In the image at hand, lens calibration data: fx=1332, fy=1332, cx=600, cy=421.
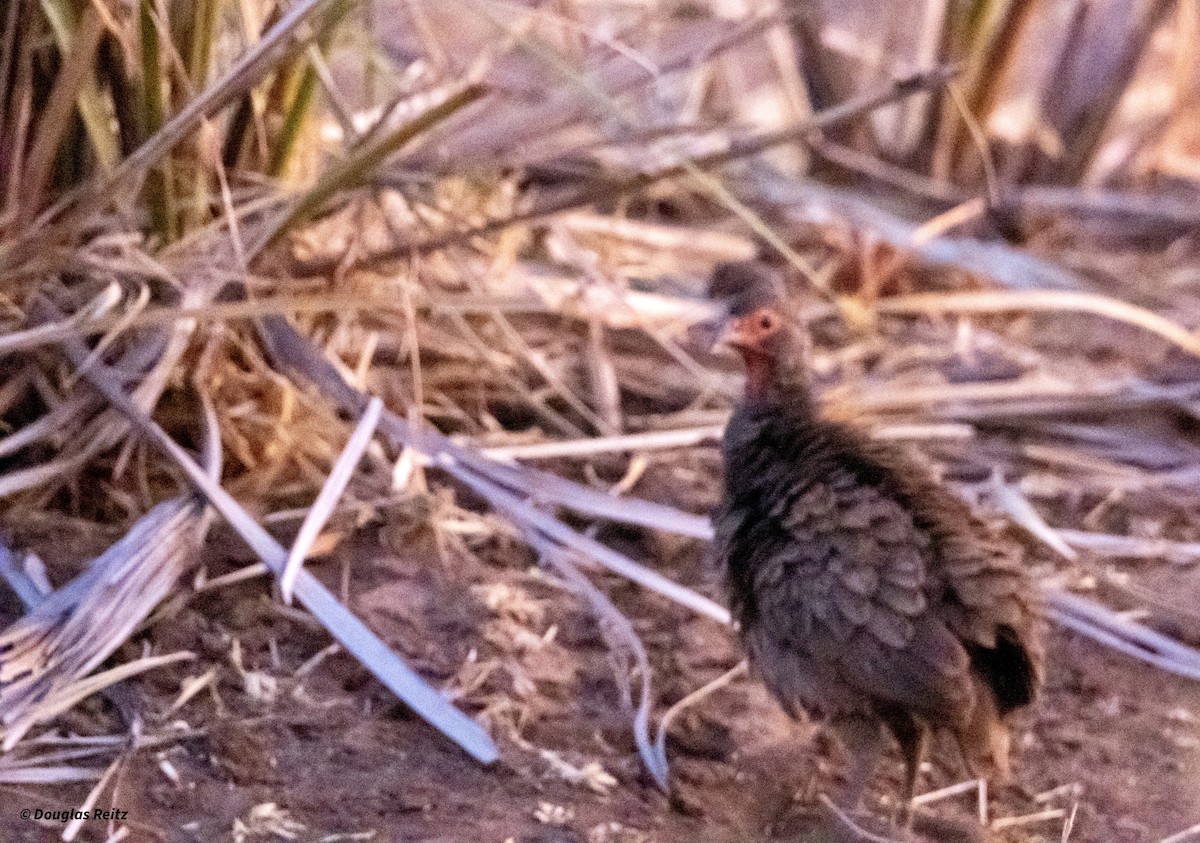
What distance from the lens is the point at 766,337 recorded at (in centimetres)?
218

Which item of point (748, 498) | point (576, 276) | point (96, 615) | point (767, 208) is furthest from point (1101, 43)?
point (96, 615)

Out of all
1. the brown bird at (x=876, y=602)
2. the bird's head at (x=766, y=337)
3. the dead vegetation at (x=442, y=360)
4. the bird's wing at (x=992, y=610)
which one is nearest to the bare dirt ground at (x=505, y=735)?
the dead vegetation at (x=442, y=360)

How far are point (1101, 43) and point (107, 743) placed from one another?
133 inches

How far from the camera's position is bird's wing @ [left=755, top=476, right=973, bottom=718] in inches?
68.5

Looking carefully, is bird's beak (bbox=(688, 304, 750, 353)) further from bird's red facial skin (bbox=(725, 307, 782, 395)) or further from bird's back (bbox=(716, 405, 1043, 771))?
bird's back (bbox=(716, 405, 1043, 771))

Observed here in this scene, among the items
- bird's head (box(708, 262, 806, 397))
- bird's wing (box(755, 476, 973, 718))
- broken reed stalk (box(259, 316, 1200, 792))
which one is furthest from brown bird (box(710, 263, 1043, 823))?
broken reed stalk (box(259, 316, 1200, 792))

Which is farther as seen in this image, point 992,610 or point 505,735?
point 505,735

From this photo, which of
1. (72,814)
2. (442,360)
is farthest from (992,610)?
(442,360)

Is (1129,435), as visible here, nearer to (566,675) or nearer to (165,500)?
(566,675)

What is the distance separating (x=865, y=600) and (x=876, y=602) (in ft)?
0.05

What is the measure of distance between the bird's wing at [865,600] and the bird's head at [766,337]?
33 centimetres

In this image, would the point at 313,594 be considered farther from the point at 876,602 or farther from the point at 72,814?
the point at 876,602

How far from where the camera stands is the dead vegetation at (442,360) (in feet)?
6.50

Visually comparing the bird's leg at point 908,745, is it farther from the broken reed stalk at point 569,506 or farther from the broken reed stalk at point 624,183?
the broken reed stalk at point 624,183
